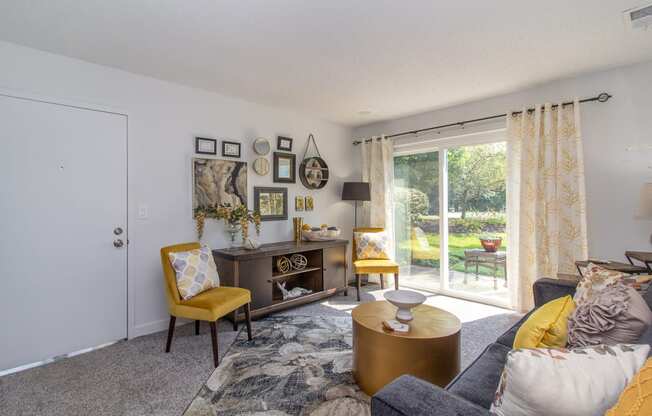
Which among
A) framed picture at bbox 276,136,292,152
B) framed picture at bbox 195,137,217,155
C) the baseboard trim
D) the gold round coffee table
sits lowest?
the baseboard trim

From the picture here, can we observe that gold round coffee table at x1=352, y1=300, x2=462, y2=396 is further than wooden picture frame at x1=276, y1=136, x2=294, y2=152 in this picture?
No

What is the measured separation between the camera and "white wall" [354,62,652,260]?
2.70m

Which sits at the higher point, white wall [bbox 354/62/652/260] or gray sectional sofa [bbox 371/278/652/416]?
white wall [bbox 354/62/652/260]

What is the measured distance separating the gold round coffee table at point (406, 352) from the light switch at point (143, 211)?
216 centimetres

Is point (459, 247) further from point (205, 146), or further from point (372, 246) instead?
point (205, 146)

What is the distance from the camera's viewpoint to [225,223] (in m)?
3.44

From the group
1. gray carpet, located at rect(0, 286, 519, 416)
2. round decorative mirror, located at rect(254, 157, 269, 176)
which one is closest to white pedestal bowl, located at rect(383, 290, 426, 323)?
gray carpet, located at rect(0, 286, 519, 416)

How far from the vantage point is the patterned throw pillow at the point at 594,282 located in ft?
5.12

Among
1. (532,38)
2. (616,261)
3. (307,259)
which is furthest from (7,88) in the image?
(616,261)

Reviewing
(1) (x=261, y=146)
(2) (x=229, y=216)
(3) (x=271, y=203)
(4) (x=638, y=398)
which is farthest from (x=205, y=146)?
(4) (x=638, y=398)

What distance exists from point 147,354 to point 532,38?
380cm

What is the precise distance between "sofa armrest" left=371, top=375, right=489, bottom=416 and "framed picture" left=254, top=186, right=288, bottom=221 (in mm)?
2979

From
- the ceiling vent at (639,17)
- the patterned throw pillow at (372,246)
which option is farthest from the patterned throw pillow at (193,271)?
the ceiling vent at (639,17)

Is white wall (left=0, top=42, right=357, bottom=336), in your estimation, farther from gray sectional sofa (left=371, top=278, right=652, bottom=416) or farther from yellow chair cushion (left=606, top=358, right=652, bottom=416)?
yellow chair cushion (left=606, top=358, right=652, bottom=416)
